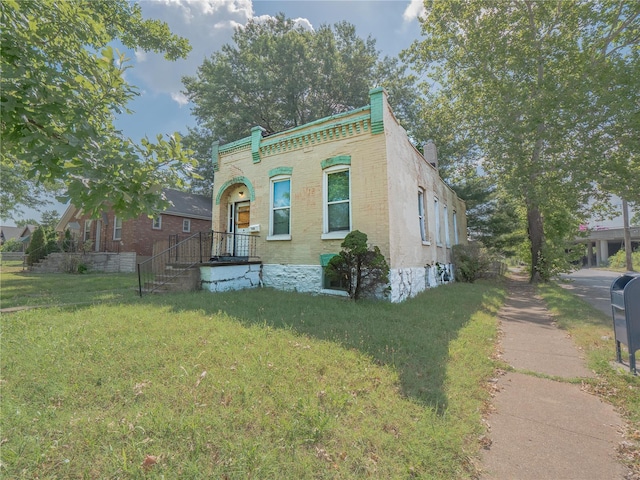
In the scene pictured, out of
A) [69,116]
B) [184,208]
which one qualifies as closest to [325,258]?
[69,116]

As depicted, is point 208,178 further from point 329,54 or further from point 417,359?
point 417,359

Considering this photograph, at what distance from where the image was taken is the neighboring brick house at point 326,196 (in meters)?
→ 8.44

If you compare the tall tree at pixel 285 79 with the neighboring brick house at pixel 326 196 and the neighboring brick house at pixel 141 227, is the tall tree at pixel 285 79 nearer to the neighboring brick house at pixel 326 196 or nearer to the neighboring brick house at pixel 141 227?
the neighboring brick house at pixel 141 227

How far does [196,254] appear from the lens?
12.5 m

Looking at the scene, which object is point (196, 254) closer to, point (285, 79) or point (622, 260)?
point (285, 79)

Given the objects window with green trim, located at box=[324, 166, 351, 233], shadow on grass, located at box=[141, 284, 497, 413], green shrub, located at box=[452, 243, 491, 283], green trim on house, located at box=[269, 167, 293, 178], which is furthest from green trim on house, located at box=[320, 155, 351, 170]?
green shrub, located at box=[452, 243, 491, 283]

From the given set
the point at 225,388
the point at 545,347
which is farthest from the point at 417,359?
the point at 545,347

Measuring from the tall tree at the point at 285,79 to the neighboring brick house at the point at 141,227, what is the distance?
6.01 meters

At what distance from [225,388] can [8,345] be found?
3968 millimetres

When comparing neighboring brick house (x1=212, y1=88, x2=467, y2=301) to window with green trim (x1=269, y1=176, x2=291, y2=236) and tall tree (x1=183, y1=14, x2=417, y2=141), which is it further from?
tall tree (x1=183, y1=14, x2=417, y2=141)

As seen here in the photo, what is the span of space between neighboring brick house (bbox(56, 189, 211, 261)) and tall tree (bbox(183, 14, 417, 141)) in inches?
236

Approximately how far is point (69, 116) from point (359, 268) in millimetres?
6169

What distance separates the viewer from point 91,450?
2.37 meters

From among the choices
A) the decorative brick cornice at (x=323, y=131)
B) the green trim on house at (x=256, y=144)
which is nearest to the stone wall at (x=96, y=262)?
the decorative brick cornice at (x=323, y=131)
